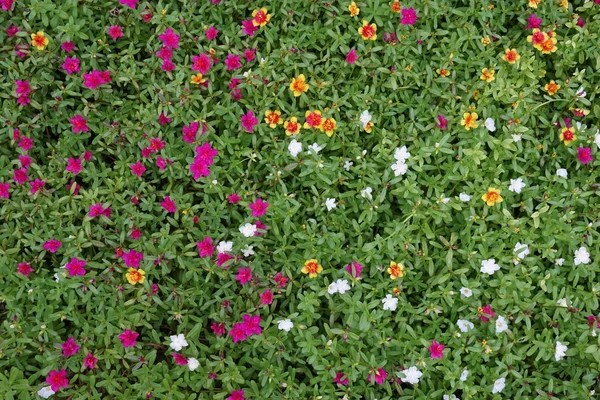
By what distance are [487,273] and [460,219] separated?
0.96 feet

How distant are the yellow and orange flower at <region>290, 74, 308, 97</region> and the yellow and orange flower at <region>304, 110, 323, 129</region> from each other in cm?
13

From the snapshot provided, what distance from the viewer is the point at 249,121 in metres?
2.81

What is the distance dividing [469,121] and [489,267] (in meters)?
0.72

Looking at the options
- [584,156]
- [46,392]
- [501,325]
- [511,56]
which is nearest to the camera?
[46,392]

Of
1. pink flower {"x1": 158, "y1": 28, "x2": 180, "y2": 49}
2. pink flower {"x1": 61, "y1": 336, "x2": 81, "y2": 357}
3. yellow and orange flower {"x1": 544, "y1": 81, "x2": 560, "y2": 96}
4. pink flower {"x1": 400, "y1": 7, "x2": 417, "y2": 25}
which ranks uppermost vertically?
pink flower {"x1": 400, "y1": 7, "x2": 417, "y2": 25}

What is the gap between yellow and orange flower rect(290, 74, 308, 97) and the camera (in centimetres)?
285

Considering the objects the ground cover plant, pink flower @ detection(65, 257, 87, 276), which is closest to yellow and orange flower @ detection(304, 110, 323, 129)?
the ground cover plant

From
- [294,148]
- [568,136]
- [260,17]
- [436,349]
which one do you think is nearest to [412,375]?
[436,349]

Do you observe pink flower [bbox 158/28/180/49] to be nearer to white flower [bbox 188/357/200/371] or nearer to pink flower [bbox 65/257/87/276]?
pink flower [bbox 65/257/87/276]

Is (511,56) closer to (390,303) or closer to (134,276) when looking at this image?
(390,303)

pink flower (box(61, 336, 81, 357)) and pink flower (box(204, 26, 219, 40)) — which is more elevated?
pink flower (box(204, 26, 219, 40))

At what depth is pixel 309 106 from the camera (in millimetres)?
2898

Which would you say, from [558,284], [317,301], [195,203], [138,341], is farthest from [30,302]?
[558,284]

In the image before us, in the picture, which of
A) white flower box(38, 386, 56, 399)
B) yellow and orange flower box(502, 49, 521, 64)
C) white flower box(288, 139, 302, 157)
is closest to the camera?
white flower box(38, 386, 56, 399)
